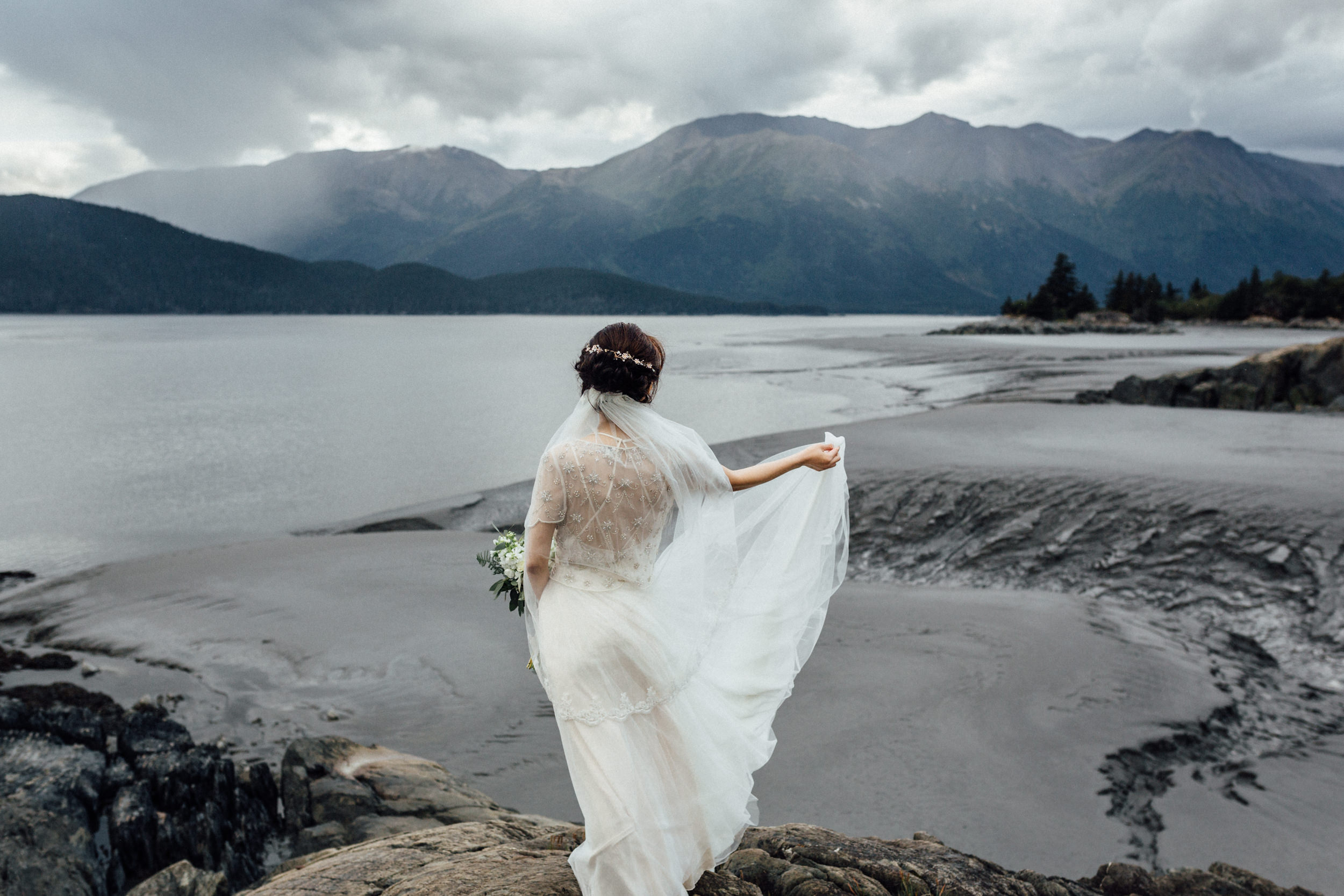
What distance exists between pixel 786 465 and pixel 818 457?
19cm

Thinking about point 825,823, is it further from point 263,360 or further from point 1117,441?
point 263,360

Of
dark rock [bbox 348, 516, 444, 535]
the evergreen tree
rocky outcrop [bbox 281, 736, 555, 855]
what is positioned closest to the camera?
rocky outcrop [bbox 281, 736, 555, 855]

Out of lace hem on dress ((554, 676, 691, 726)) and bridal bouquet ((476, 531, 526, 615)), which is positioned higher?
bridal bouquet ((476, 531, 526, 615))

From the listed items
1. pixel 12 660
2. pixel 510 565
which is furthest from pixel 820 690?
pixel 12 660

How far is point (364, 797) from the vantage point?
5.51 m

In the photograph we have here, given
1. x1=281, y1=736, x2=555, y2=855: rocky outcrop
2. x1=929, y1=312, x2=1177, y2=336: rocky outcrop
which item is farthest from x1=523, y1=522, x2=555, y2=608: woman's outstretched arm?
x1=929, y1=312, x2=1177, y2=336: rocky outcrop

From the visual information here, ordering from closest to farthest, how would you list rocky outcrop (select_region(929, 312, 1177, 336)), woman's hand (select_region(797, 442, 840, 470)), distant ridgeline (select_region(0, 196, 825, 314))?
woman's hand (select_region(797, 442, 840, 470)) → rocky outcrop (select_region(929, 312, 1177, 336)) → distant ridgeline (select_region(0, 196, 825, 314))

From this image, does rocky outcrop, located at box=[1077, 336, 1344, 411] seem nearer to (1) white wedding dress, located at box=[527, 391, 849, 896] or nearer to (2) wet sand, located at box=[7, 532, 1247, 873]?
(2) wet sand, located at box=[7, 532, 1247, 873]

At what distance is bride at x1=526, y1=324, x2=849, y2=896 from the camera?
305 cm

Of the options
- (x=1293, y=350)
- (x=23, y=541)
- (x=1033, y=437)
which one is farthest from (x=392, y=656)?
(x=1293, y=350)

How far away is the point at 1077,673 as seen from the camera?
7.97 m

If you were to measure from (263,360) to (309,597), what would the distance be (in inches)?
2388

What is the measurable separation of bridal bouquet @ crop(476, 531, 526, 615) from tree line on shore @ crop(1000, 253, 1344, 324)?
299 ft

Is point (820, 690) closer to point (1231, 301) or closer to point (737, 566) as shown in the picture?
point (737, 566)
